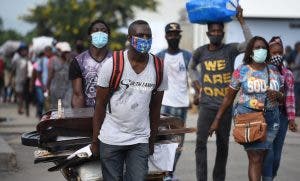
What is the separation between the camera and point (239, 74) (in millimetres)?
6664

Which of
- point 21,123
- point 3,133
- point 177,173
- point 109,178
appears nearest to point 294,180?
point 177,173

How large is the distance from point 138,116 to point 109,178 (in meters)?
0.53

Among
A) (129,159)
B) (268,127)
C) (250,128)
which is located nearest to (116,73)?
(129,159)

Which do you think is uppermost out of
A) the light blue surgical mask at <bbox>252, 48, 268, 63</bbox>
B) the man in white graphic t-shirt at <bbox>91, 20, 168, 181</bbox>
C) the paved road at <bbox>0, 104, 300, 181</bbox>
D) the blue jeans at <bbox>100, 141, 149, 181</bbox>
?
the light blue surgical mask at <bbox>252, 48, 268, 63</bbox>

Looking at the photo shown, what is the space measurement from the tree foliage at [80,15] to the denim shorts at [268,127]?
2614 cm

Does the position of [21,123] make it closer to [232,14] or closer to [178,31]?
[178,31]

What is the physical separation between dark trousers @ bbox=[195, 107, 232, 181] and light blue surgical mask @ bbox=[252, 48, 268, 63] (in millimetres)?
1086

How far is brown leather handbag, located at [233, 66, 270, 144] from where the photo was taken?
6.46 m

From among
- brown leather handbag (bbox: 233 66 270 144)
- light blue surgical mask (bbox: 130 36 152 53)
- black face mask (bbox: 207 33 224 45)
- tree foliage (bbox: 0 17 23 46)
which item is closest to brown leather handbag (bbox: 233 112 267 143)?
brown leather handbag (bbox: 233 66 270 144)

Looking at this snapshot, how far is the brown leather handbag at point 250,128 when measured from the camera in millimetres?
6465

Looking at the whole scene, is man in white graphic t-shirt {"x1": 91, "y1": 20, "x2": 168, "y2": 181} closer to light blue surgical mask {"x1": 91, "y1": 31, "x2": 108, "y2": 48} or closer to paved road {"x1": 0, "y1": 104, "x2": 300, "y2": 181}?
light blue surgical mask {"x1": 91, "y1": 31, "x2": 108, "y2": 48}

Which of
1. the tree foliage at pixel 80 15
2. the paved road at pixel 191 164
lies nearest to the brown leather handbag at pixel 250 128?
the paved road at pixel 191 164

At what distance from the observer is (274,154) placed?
720 centimetres

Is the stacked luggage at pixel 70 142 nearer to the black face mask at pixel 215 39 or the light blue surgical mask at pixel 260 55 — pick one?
the light blue surgical mask at pixel 260 55
